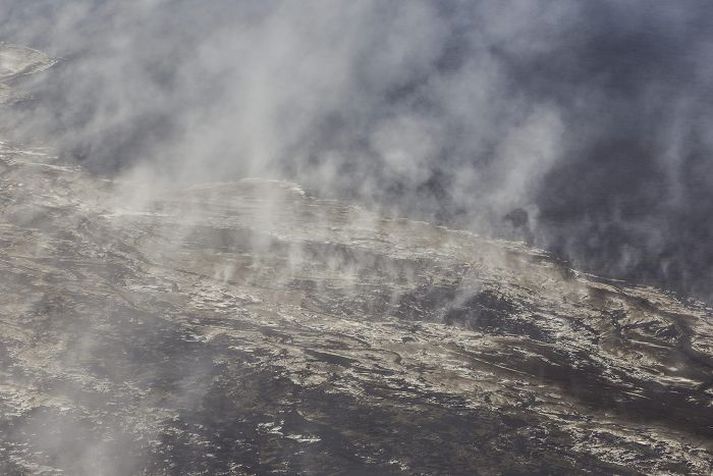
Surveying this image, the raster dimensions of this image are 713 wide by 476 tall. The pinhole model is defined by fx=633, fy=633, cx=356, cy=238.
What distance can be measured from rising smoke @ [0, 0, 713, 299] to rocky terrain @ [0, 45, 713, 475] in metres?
1.09

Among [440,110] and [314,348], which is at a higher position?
[440,110]

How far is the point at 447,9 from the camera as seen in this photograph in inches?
689

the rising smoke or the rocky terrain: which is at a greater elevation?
the rising smoke

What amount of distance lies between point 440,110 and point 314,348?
7173 millimetres

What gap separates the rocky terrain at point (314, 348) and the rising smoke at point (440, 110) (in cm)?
109

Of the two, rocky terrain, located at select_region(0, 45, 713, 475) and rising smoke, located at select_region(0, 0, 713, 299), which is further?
rising smoke, located at select_region(0, 0, 713, 299)

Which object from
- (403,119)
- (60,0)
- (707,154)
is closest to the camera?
(707,154)

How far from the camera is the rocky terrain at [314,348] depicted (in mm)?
7621

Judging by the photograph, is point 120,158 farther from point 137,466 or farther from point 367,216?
point 137,466

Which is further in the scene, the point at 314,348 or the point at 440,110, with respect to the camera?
the point at 440,110

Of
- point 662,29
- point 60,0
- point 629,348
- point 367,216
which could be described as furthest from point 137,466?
point 60,0

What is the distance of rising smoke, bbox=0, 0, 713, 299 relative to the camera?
38.7 feet

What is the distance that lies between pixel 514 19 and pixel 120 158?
A: 35.1 feet

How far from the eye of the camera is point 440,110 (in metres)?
14.1
